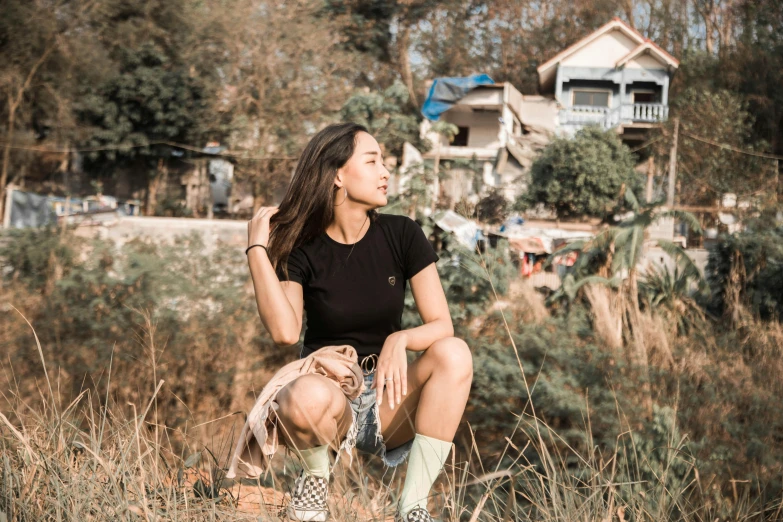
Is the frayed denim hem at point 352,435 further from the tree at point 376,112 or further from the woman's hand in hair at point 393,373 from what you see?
the tree at point 376,112

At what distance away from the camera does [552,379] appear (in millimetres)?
5746

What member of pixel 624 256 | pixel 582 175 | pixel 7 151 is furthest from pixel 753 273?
pixel 7 151

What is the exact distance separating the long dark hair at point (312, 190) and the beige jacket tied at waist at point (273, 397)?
1.09ft

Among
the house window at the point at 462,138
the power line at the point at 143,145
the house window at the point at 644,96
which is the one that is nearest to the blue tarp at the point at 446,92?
the house window at the point at 462,138

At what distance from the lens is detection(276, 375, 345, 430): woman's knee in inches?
83.7

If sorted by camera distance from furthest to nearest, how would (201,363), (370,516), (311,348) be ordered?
(201,363), (311,348), (370,516)

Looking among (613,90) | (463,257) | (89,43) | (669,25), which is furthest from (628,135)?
(463,257)

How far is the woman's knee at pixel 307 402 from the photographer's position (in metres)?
2.13

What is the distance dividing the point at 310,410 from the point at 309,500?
25cm

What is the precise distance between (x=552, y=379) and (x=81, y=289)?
3.75 metres

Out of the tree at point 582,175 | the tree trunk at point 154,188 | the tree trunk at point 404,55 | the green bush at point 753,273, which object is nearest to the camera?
the green bush at point 753,273

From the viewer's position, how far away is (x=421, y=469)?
2.20m

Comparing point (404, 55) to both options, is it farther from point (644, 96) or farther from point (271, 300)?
point (271, 300)

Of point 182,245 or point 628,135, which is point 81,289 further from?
point 628,135
